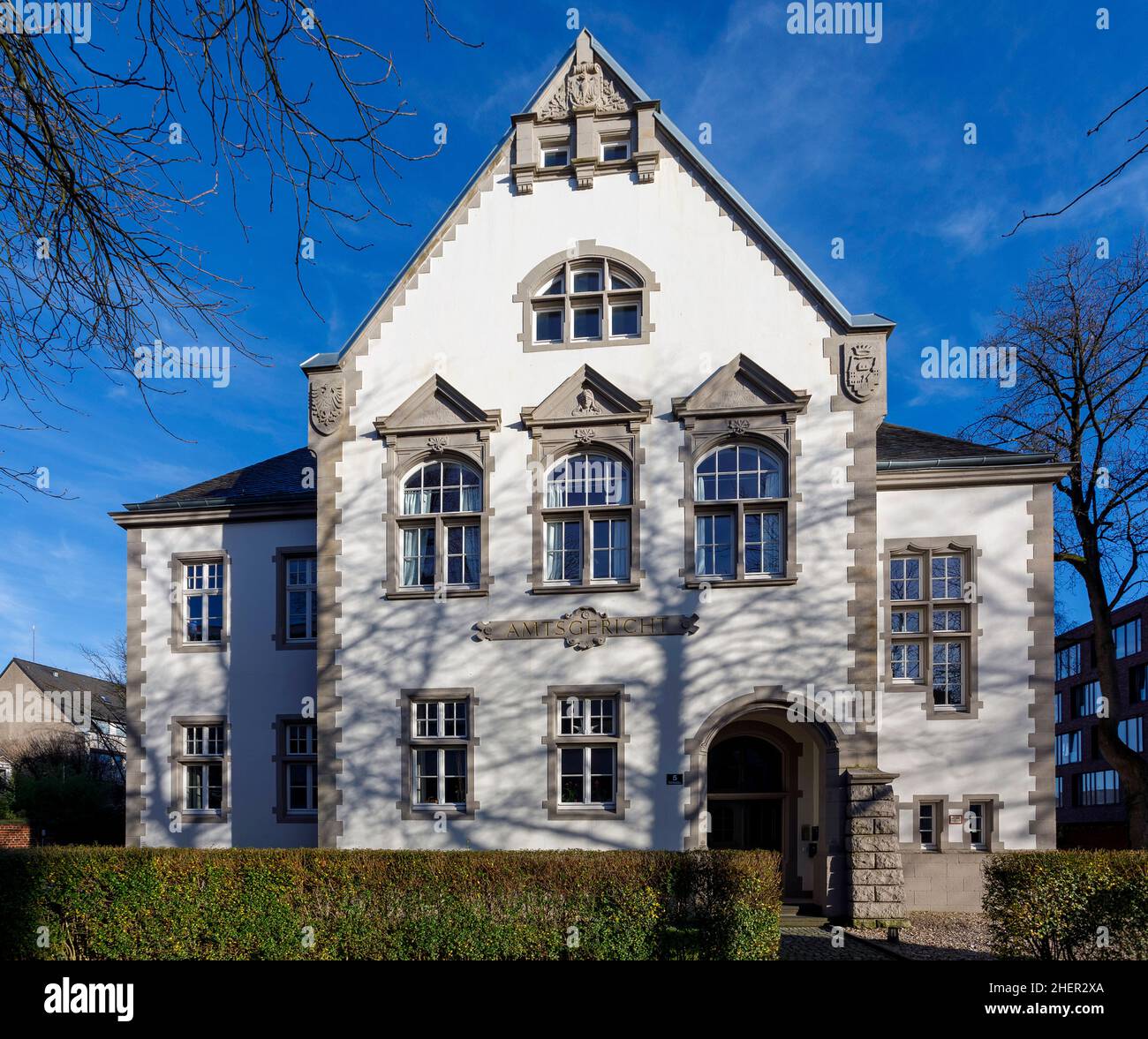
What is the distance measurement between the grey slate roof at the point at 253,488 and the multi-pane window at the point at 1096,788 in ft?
172

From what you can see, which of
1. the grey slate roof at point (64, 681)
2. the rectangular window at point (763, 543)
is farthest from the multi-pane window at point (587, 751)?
the grey slate roof at point (64, 681)

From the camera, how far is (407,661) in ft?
52.4

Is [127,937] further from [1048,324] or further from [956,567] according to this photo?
[1048,324]

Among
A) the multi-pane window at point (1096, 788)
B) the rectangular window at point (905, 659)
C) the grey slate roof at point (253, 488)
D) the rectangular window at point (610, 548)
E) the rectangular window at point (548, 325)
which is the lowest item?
the multi-pane window at point (1096, 788)

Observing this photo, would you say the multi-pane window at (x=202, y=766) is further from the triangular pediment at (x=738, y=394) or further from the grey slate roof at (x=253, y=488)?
the triangular pediment at (x=738, y=394)

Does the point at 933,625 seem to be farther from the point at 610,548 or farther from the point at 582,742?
the point at 582,742

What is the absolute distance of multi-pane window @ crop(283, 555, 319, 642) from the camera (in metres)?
18.1

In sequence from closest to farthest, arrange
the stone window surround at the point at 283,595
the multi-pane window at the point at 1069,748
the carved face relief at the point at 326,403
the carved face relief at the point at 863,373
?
1. the carved face relief at the point at 863,373
2. the carved face relief at the point at 326,403
3. the stone window surround at the point at 283,595
4. the multi-pane window at the point at 1069,748

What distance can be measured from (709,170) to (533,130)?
10.7 ft

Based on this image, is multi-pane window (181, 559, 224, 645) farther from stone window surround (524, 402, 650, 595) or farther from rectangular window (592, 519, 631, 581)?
rectangular window (592, 519, 631, 581)

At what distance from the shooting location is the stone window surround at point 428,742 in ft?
50.6

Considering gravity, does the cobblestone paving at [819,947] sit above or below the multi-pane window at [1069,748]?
above

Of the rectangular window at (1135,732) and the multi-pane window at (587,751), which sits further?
the rectangular window at (1135,732)
